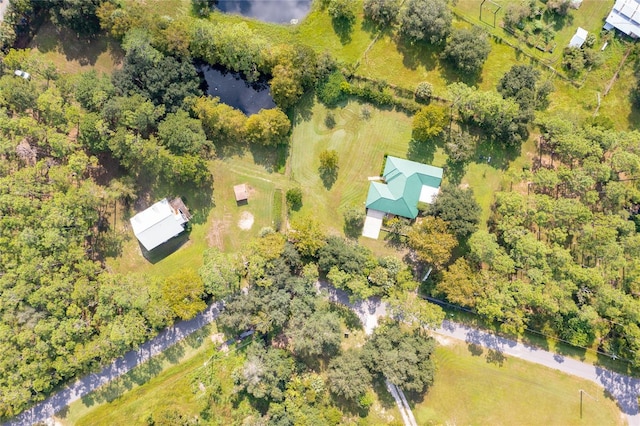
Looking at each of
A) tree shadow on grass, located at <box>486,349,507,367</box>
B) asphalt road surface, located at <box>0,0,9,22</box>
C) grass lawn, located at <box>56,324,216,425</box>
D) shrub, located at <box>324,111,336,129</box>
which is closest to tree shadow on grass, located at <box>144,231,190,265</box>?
grass lawn, located at <box>56,324,216,425</box>

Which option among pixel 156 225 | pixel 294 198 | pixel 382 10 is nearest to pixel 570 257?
pixel 294 198

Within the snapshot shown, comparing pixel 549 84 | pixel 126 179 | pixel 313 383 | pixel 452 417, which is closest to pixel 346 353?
pixel 313 383

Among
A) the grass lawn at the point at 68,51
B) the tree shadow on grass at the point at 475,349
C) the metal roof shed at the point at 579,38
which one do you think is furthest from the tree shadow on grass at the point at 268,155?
the metal roof shed at the point at 579,38

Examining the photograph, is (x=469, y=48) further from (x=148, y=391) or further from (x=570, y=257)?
(x=148, y=391)

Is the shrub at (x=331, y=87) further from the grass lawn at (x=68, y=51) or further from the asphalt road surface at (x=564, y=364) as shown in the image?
the asphalt road surface at (x=564, y=364)

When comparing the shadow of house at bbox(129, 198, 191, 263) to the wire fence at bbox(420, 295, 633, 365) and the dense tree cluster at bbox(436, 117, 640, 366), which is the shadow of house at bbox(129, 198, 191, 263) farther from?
the dense tree cluster at bbox(436, 117, 640, 366)

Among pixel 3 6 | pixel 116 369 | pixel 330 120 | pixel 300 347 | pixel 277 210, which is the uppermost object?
pixel 330 120
